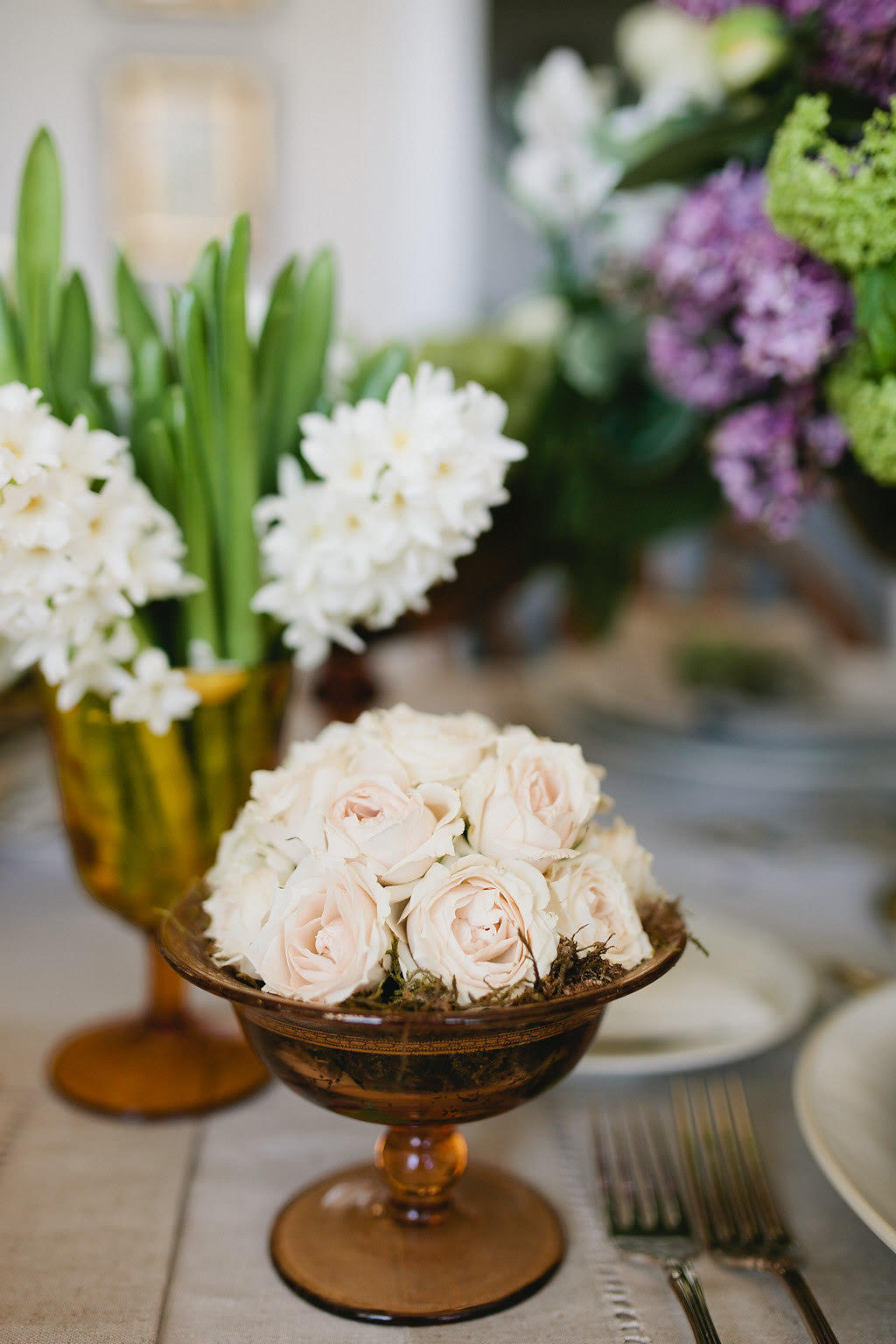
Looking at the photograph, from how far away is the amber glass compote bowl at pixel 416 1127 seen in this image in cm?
38

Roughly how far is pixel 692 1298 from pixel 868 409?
15.7 inches

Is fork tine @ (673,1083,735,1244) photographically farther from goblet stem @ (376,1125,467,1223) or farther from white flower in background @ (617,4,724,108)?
white flower in background @ (617,4,724,108)

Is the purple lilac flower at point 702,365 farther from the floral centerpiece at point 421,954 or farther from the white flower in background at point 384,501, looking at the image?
the floral centerpiece at point 421,954

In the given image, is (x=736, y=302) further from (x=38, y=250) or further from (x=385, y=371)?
(x=38, y=250)

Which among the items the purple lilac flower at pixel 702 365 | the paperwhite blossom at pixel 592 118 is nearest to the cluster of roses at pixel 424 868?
the purple lilac flower at pixel 702 365

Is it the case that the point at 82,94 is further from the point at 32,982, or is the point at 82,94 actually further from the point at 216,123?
the point at 32,982

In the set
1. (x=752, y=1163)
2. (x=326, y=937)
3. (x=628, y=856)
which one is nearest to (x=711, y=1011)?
(x=752, y=1163)

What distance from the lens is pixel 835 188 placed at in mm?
500

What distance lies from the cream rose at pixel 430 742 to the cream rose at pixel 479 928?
0.14ft

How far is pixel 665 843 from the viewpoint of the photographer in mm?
909

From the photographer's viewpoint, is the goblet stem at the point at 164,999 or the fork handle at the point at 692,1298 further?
the goblet stem at the point at 164,999

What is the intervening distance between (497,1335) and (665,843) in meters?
0.53

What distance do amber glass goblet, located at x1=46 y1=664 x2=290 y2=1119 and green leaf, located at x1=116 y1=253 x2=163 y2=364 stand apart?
0.19m

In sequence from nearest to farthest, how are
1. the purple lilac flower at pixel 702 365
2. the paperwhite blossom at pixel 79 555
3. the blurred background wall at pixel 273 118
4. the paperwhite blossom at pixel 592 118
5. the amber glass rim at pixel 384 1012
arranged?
the amber glass rim at pixel 384 1012 → the paperwhite blossom at pixel 79 555 → the purple lilac flower at pixel 702 365 → the paperwhite blossom at pixel 592 118 → the blurred background wall at pixel 273 118
